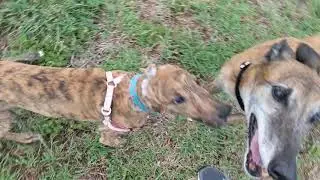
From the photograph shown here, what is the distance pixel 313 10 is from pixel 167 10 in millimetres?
1738

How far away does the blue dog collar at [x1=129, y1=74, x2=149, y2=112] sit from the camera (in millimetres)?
4004

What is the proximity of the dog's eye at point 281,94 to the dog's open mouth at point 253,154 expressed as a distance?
0.26 metres

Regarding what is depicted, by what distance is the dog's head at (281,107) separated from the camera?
376cm

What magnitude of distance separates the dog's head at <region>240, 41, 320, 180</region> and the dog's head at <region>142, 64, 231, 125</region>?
311 mm

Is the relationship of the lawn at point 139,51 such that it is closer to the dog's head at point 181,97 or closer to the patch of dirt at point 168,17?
the patch of dirt at point 168,17

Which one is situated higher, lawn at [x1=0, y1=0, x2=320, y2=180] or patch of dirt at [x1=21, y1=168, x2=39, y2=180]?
lawn at [x1=0, y1=0, x2=320, y2=180]

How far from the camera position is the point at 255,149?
4031 millimetres

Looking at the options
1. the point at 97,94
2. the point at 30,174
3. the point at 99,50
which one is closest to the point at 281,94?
the point at 97,94

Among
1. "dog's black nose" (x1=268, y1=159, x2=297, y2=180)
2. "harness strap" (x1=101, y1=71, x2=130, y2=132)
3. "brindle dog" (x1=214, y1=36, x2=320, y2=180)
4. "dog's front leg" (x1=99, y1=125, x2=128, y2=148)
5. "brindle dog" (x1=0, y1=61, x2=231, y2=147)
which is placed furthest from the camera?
"dog's front leg" (x1=99, y1=125, x2=128, y2=148)

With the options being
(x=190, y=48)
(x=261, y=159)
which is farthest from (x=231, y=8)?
(x=261, y=159)

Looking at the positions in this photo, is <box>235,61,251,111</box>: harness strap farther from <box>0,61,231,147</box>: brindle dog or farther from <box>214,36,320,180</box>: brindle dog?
<box>0,61,231,147</box>: brindle dog

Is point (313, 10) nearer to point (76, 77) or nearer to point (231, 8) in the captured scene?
point (231, 8)

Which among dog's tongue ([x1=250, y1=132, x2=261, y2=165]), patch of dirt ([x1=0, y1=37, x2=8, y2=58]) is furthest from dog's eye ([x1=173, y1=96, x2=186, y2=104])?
patch of dirt ([x1=0, y1=37, x2=8, y2=58])

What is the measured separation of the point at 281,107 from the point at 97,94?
1.55 meters
